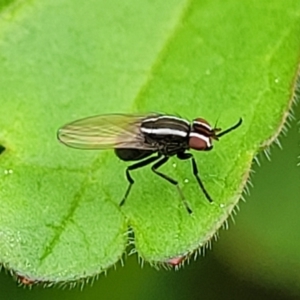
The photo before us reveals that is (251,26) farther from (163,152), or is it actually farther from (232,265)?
(232,265)

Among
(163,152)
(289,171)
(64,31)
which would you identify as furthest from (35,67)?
(289,171)

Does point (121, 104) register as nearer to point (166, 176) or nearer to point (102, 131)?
point (102, 131)

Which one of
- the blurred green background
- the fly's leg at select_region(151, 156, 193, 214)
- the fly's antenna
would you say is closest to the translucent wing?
the fly's leg at select_region(151, 156, 193, 214)

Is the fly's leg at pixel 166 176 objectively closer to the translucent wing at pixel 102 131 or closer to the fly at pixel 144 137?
the fly at pixel 144 137

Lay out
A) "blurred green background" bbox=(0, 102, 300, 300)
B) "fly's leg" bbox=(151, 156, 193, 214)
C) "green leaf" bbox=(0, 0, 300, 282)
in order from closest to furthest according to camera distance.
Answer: "green leaf" bbox=(0, 0, 300, 282), "fly's leg" bbox=(151, 156, 193, 214), "blurred green background" bbox=(0, 102, 300, 300)

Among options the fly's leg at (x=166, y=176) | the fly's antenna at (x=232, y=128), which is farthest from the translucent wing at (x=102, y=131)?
the fly's antenna at (x=232, y=128)

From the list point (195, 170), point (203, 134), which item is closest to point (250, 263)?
point (195, 170)

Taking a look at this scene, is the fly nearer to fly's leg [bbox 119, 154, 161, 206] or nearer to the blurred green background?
fly's leg [bbox 119, 154, 161, 206]
